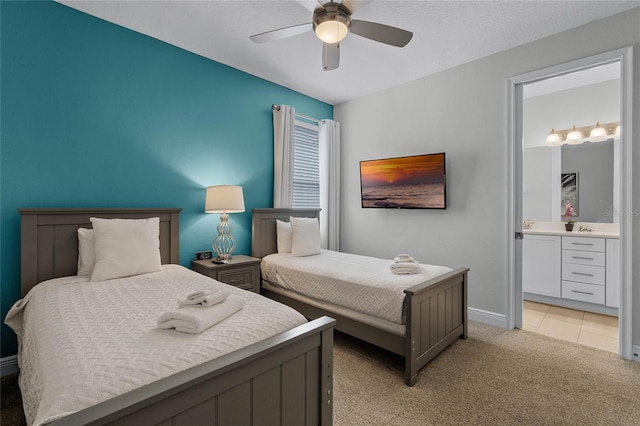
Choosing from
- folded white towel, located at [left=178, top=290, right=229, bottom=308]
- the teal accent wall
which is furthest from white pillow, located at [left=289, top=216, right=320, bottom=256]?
folded white towel, located at [left=178, top=290, right=229, bottom=308]

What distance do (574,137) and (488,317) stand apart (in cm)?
267

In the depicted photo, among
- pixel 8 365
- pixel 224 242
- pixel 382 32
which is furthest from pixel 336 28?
pixel 8 365

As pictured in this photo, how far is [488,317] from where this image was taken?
10.8 ft

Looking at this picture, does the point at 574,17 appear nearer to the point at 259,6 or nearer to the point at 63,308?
the point at 259,6

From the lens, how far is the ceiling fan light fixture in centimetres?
202

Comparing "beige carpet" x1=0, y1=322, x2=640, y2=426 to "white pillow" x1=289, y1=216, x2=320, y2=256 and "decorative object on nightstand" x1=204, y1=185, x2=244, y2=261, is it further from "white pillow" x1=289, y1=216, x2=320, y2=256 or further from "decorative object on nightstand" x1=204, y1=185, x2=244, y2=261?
"decorative object on nightstand" x1=204, y1=185, x2=244, y2=261

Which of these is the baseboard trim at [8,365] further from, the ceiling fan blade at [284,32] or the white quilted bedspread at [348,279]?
the ceiling fan blade at [284,32]

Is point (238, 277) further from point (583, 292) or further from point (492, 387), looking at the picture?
point (583, 292)

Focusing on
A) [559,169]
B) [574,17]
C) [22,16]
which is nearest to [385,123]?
[574,17]

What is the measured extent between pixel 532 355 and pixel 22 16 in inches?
189

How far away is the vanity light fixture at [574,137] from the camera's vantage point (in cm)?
397

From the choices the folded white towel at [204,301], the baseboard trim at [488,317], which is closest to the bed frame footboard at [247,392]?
the folded white towel at [204,301]

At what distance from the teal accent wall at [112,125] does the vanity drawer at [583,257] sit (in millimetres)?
3908

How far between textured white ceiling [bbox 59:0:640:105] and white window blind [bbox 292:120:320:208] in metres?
0.85
